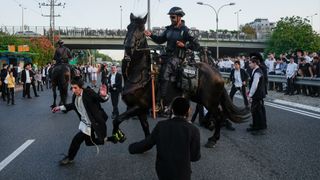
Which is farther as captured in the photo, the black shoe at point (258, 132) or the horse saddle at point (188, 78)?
the black shoe at point (258, 132)

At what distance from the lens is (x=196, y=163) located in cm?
725

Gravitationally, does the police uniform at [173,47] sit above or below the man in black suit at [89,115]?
above

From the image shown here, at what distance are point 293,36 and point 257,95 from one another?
60.7m

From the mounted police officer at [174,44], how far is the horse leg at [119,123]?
76 centimetres

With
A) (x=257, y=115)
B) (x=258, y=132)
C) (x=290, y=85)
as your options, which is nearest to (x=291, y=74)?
(x=290, y=85)

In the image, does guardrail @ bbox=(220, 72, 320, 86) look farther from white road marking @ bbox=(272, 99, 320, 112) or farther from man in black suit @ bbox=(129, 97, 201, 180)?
man in black suit @ bbox=(129, 97, 201, 180)

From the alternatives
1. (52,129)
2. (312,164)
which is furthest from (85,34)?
(312,164)

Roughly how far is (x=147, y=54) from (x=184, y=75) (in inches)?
32.3

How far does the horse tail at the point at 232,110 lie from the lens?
943cm

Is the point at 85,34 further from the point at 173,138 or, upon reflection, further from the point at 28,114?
the point at 173,138

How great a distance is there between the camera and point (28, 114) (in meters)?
15.3

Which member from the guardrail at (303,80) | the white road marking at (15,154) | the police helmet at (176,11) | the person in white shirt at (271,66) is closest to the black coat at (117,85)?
the white road marking at (15,154)

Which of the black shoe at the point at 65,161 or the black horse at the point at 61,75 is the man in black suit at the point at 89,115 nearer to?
the black shoe at the point at 65,161

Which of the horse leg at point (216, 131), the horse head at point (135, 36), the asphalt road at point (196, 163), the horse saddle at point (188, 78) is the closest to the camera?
the asphalt road at point (196, 163)
